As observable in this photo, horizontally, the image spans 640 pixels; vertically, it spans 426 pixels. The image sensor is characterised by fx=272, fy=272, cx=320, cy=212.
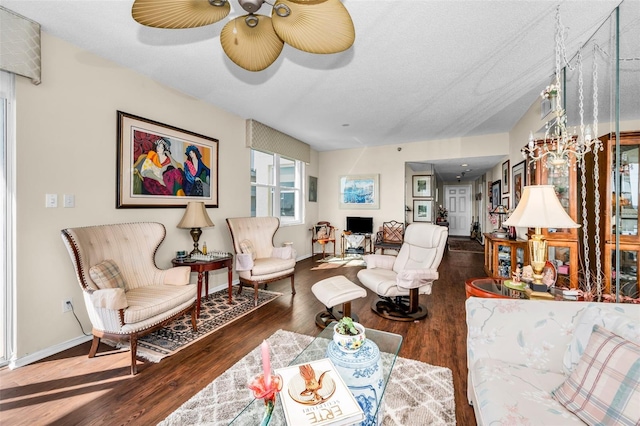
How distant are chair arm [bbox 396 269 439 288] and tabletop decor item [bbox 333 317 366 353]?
4.66 feet

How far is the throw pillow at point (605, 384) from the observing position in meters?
0.92

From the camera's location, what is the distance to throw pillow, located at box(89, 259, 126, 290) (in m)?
2.09

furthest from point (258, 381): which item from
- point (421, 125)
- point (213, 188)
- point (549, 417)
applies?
point (421, 125)

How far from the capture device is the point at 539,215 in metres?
1.79

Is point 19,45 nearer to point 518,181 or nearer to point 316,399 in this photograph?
point 316,399

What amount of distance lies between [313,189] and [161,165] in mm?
3849

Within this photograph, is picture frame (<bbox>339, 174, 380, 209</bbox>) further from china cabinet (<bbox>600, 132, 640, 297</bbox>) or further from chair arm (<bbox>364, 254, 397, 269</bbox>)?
china cabinet (<bbox>600, 132, 640, 297</bbox>)

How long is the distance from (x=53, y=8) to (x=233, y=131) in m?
2.35

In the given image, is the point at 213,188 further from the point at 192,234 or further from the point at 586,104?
the point at 586,104

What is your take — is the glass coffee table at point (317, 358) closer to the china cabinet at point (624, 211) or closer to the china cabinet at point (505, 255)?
the china cabinet at point (624, 211)

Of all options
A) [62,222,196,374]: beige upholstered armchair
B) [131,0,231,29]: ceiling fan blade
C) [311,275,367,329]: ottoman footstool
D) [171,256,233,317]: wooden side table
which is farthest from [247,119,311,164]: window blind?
[131,0,231,29]: ceiling fan blade

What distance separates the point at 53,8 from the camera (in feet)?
6.39

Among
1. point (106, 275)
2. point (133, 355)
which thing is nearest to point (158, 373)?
point (133, 355)

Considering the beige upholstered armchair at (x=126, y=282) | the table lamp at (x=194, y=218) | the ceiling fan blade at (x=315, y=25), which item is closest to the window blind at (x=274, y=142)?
the table lamp at (x=194, y=218)
